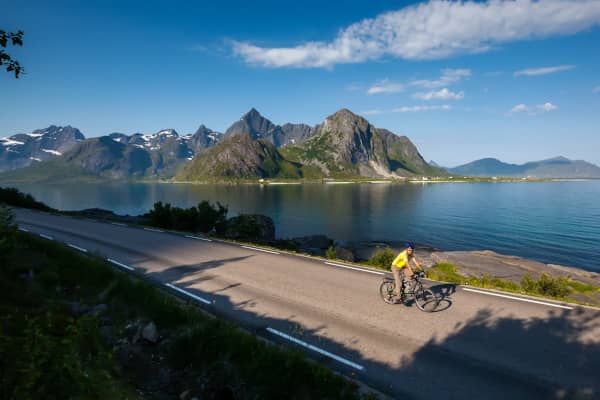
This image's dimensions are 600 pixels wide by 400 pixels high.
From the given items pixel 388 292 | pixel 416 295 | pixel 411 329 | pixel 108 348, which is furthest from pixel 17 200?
pixel 411 329

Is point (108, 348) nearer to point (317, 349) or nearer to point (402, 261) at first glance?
point (317, 349)

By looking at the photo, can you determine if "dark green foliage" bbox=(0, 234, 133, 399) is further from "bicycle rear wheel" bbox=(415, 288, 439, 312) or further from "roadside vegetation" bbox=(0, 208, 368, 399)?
"bicycle rear wheel" bbox=(415, 288, 439, 312)

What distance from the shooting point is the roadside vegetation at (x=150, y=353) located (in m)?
3.63

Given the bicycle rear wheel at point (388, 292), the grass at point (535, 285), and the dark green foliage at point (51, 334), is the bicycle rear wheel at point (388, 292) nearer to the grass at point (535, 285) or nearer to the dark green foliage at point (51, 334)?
the grass at point (535, 285)

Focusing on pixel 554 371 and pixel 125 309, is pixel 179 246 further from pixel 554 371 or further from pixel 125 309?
pixel 554 371

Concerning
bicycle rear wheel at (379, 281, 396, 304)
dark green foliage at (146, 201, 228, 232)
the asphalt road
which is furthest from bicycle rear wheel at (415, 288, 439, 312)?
dark green foliage at (146, 201, 228, 232)

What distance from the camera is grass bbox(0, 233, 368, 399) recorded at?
331 cm

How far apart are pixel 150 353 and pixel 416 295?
921 cm

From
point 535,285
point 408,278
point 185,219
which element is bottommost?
point 535,285

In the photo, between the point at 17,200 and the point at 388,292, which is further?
the point at 17,200

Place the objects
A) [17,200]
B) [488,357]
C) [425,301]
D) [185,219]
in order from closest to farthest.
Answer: [488,357] < [425,301] < [185,219] < [17,200]

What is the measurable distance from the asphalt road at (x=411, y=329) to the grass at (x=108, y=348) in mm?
1301

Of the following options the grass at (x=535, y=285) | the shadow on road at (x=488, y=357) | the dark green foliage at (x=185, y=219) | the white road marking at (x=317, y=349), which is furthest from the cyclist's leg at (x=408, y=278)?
the dark green foliage at (x=185, y=219)

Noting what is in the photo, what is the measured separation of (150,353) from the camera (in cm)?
855
